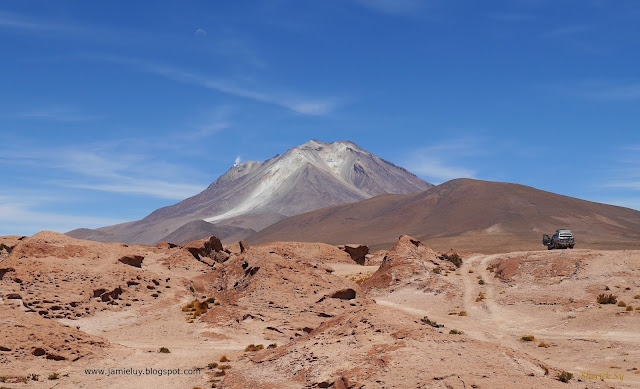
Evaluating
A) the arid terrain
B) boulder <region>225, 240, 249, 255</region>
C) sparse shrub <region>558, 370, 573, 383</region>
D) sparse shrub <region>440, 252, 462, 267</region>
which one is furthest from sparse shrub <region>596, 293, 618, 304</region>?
boulder <region>225, 240, 249, 255</region>

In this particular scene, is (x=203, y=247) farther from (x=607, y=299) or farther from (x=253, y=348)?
(x=607, y=299)

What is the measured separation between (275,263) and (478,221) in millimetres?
126133

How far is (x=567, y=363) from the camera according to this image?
18.0 m

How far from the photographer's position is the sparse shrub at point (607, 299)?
86.1 feet

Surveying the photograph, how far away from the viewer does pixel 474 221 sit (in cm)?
14750

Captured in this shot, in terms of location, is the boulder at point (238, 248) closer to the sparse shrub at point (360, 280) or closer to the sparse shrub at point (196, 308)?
the sparse shrub at point (360, 280)

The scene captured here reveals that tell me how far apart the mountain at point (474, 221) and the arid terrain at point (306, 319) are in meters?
68.4

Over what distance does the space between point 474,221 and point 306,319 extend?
428 feet

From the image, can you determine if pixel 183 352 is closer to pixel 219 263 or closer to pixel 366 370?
pixel 366 370

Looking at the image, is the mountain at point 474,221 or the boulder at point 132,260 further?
the mountain at point 474,221

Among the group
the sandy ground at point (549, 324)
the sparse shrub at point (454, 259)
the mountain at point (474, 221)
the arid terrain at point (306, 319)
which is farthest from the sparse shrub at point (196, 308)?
the mountain at point (474, 221)

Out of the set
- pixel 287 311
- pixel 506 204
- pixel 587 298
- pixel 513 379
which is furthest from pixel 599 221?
pixel 513 379

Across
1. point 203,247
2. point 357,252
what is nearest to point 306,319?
point 203,247

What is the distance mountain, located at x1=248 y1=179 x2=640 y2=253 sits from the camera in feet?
388
